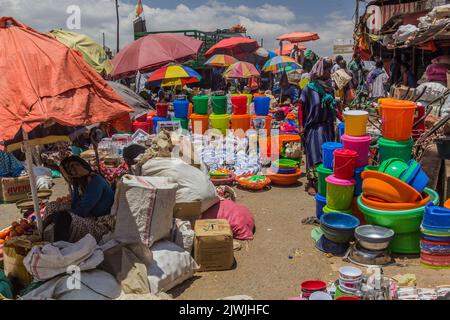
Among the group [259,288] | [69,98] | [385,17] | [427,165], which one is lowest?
[259,288]

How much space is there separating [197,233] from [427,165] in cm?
283

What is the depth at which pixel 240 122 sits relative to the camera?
8.31 m

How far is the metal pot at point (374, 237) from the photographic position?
13.1 feet

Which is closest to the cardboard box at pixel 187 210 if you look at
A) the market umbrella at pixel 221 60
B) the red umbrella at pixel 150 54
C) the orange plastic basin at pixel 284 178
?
the orange plastic basin at pixel 284 178

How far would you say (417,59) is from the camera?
1254cm

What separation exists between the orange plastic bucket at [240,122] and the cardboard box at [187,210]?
12.2 ft

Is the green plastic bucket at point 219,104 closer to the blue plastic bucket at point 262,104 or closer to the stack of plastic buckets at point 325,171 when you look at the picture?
the blue plastic bucket at point 262,104

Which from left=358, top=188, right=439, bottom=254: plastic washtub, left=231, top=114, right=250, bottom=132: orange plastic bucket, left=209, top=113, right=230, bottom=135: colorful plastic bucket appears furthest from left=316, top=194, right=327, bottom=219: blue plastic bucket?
left=209, top=113, right=230, bottom=135: colorful plastic bucket

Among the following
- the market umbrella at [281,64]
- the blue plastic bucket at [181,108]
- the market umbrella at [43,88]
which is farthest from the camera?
the market umbrella at [281,64]

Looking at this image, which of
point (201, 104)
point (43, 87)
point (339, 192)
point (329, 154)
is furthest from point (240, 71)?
point (43, 87)

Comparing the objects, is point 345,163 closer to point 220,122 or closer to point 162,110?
point 220,122

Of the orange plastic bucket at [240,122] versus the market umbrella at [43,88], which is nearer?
the market umbrella at [43,88]
